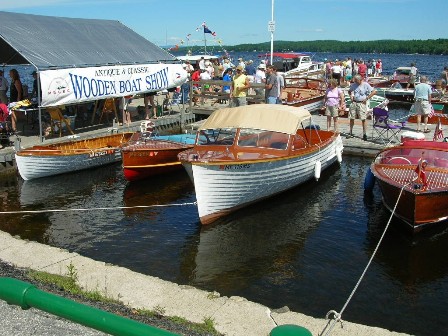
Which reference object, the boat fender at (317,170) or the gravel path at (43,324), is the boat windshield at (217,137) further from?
the gravel path at (43,324)

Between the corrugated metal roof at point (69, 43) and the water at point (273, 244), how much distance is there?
16.3 feet

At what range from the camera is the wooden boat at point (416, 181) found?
10242 millimetres

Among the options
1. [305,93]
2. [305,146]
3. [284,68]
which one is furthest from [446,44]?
[305,146]

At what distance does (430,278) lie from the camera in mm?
8945

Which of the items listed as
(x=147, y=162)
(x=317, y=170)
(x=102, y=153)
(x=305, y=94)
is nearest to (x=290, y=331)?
(x=317, y=170)

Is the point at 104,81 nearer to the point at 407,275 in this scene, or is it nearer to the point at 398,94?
the point at 407,275

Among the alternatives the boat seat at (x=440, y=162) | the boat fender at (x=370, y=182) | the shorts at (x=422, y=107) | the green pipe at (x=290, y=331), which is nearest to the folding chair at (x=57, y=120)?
the boat fender at (x=370, y=182)

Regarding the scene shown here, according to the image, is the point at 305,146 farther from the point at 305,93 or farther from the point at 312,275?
the point at 305,93

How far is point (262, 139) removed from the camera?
1265 centimetres

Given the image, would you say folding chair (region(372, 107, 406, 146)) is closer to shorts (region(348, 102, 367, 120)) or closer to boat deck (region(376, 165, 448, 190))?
shorts (region(348, 102, 367, 120))

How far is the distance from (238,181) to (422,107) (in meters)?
9.89

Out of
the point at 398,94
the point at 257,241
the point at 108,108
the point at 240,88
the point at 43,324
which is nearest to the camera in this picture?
the point at 43,324

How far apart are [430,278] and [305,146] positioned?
5.64 m

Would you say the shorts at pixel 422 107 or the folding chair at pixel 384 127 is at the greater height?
the shorts at pixel 422 107
